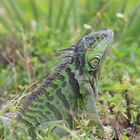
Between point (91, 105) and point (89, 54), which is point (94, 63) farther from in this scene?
point (91, 105)

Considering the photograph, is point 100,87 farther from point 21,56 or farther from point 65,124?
point 65,124

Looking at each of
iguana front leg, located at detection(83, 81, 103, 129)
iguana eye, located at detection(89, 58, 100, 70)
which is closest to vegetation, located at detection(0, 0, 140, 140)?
iguana front leg, located at detection(83, 81, 103, 129)

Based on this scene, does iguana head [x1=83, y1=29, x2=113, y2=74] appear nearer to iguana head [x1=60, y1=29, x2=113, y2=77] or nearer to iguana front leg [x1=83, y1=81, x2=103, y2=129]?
iguana head [x1=60, y1=29, x2=113, y2=77]

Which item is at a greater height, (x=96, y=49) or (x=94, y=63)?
(x=96, y=49)

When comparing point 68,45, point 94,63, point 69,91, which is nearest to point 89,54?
point 94,63

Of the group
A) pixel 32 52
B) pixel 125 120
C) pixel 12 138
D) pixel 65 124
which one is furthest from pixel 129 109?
pixel 32 52

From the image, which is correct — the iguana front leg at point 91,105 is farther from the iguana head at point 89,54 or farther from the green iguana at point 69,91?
the iguana head at point 89,54

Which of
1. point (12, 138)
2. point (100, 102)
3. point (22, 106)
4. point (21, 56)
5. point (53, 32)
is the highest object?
point (53, 32)
